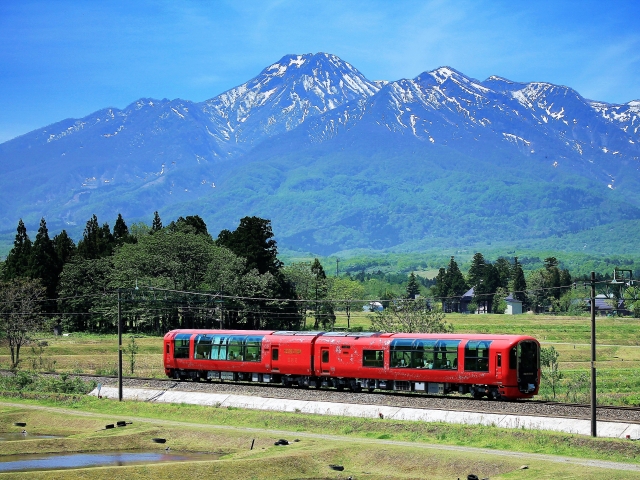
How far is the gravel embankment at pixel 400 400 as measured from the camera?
39.3 m

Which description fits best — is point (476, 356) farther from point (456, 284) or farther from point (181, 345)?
point (456, 284)

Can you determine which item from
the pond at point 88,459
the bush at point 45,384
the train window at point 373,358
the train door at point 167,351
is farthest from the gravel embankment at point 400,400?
the pond at point 88,459

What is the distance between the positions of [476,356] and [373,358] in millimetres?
6690

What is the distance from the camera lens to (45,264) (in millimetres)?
Result: 112938

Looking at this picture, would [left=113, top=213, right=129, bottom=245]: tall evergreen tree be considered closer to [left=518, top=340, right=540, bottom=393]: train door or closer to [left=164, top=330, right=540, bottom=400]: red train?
[left=164, top=330, right=540, bottom=400]: red train

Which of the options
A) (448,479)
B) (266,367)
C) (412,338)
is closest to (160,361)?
(266,367)

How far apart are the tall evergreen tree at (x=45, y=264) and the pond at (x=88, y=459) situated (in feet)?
253

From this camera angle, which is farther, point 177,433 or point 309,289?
point 309,289

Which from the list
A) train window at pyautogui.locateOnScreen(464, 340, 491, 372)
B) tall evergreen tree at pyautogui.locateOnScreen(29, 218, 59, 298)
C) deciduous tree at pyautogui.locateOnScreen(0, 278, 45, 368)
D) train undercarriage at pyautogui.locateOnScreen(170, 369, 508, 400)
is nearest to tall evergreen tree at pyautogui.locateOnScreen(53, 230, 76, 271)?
tall evergreen tree at pyautogui.locateOnScreen(29, 218, 59, 298)

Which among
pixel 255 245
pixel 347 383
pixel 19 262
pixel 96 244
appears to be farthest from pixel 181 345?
pixel 96 244

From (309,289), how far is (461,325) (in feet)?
73.2

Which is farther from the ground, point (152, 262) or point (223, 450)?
point (152, 262)

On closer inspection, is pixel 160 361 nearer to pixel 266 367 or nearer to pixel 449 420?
pixel 266 367

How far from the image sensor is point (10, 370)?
63.8 meters
